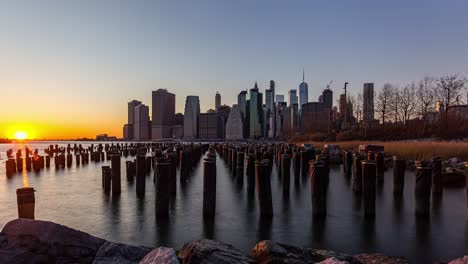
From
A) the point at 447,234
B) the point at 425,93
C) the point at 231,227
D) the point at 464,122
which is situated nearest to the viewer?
the point at 447,234

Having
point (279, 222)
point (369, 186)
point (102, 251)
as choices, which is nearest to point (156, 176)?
point (279, 222)

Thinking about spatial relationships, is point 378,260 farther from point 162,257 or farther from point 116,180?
point 116,180

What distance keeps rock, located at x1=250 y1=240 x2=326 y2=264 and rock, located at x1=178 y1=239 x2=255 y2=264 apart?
9.0 inches

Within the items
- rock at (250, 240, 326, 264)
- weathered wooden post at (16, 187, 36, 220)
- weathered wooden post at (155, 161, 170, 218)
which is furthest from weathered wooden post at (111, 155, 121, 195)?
rock at (250, 240, 326, 264)

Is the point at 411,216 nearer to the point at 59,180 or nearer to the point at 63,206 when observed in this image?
the point at 63,206

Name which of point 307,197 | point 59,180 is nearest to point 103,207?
point 307,197

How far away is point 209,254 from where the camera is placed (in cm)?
535

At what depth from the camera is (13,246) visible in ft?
19.2

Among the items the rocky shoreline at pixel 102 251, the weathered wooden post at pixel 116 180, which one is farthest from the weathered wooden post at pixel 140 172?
the rocky shoreline at pixel 102 251

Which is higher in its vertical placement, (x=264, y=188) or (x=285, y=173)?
(x=264, y=188)

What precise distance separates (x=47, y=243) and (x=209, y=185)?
18.7 feet

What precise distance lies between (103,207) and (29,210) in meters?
4.72

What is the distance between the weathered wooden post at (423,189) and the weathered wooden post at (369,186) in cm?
145

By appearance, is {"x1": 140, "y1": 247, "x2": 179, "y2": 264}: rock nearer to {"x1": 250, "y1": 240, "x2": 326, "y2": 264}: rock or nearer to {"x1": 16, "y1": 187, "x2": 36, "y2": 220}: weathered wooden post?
{"x1": 250, "y1": 240, "x2": 326, "y2": 264}: rock
